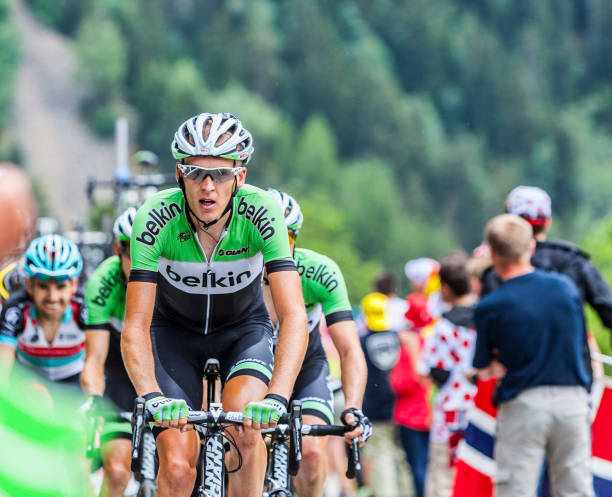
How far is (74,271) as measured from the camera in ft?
24.8

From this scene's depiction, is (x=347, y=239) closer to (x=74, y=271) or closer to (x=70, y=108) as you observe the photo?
(x=70, y=108)

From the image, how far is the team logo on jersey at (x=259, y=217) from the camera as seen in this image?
5387 mm

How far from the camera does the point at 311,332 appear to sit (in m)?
7.02

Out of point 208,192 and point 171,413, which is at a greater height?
point 208,192

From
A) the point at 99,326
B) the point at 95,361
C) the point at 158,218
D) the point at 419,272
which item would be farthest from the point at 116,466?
the point at 419,272

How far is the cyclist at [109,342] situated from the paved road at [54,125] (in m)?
122

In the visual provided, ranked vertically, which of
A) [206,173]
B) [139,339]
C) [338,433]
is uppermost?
[206,173]

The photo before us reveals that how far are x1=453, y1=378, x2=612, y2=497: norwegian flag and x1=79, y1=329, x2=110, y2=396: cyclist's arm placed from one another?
8.33ft

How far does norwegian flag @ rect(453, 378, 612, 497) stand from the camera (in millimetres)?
7812

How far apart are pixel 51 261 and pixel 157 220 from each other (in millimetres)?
2287

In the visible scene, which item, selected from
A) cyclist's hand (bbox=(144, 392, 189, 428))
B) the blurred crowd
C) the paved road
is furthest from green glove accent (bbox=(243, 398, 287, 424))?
the paved road

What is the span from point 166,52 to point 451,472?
463 feet

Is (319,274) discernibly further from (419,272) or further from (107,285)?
(419,272)

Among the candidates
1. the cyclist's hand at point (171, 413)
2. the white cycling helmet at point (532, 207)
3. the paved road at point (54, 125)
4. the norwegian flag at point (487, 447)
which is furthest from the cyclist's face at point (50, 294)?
the paved road at point (54, 125)
